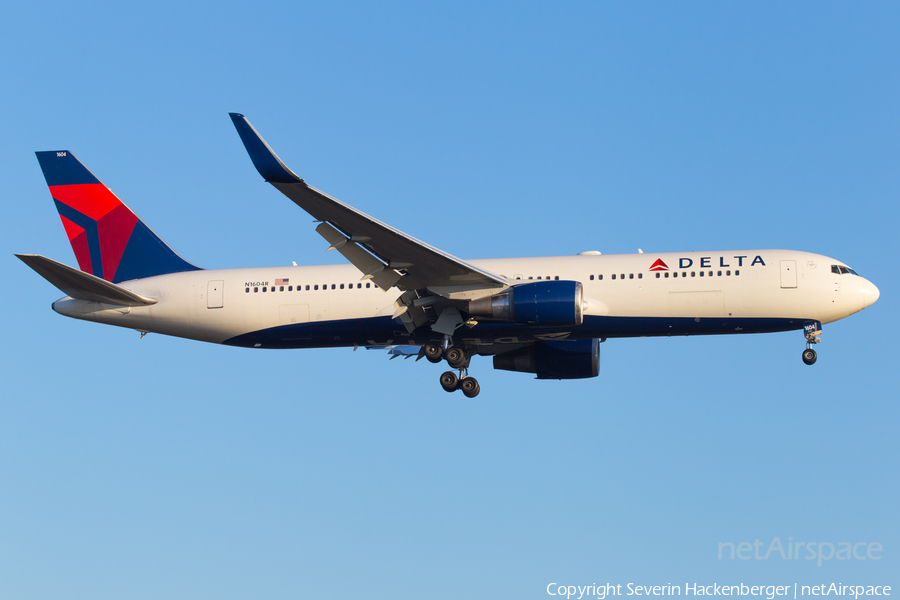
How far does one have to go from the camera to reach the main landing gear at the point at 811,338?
3089cm

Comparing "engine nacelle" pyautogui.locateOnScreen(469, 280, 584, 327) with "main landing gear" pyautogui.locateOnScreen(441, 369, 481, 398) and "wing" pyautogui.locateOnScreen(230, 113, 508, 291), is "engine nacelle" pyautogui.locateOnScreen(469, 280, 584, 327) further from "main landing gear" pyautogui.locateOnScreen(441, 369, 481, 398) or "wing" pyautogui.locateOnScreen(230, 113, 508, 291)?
"main landing gear" pyautogui.locateOnScreen(441, 369, 481, 398)

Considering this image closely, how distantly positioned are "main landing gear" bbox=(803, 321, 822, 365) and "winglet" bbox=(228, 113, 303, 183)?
17278 millimetres

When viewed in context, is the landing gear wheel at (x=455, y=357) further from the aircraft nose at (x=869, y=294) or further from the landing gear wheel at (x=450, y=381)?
the aircraft nose at (x=869, y=294)

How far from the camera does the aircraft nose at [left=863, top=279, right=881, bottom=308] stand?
31016 mm

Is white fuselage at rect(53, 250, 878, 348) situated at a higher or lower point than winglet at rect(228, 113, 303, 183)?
→ lower

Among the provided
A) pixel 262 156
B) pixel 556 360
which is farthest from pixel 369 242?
pixel 556 360

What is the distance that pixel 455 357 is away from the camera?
32.9 m

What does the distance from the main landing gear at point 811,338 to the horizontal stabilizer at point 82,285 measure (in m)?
22.3

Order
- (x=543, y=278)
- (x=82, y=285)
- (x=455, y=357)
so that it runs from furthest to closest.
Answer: (x=455, y=357) → (x=82, y=285) → (x=543, y=278)

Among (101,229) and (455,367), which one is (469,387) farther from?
(101,229)

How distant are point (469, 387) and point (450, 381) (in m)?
0.71

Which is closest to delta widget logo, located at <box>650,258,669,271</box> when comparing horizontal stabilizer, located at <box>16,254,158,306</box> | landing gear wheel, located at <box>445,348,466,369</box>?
landing gear wheel, located at <box>445,348,466,369</box>

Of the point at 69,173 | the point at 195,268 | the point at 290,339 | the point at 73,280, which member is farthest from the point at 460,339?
the point at 69,173

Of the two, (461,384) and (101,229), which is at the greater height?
(101,229)
